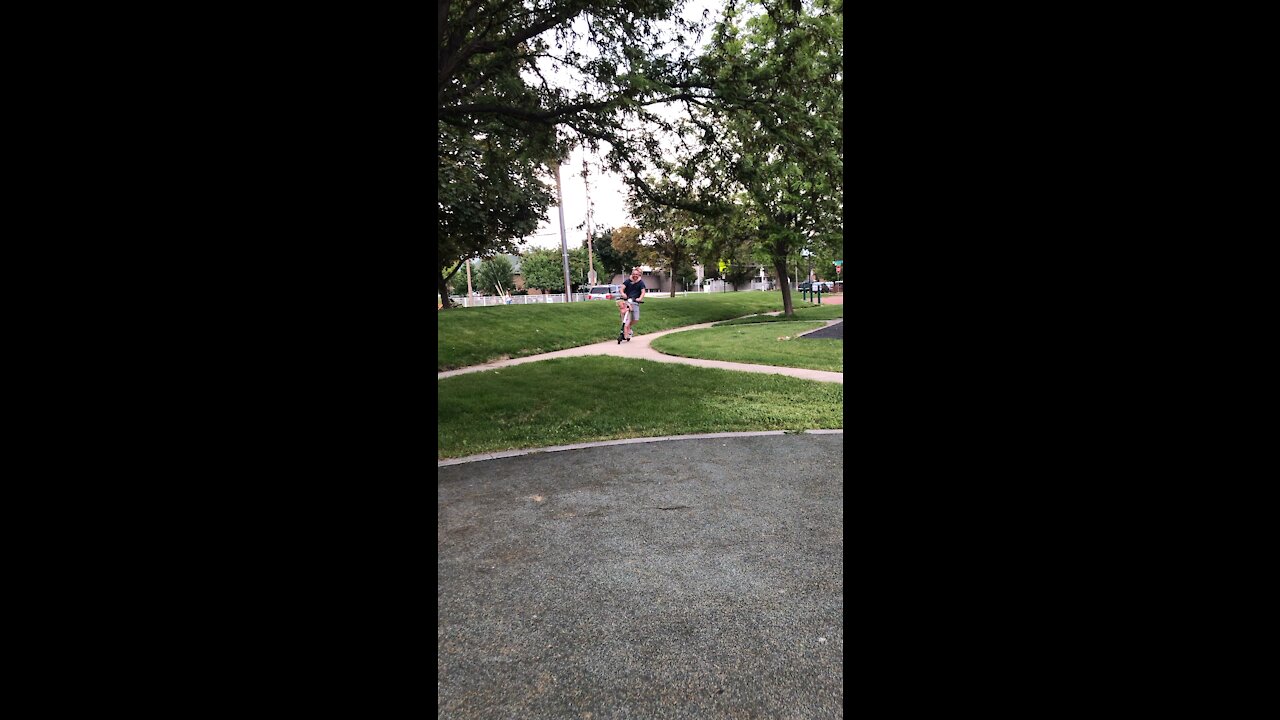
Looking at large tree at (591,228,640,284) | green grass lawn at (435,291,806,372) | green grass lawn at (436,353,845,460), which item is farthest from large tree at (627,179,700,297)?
large tree at (591,228,640,284)

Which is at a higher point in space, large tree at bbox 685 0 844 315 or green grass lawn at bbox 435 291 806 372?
large tree at bbox 685 0 844 315

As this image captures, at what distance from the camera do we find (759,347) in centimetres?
1498

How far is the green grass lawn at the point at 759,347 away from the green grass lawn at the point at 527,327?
258 centimetres

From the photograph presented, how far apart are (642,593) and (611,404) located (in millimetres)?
5483

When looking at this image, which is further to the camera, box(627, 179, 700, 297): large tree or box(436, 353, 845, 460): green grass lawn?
box(627, 179, 700, 297): large tree

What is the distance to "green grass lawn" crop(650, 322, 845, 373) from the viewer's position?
12.5 meters

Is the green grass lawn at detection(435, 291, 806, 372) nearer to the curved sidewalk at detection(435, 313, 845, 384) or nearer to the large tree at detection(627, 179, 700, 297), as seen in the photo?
the curved sidewalk at detection(435, 313, 845, 384)

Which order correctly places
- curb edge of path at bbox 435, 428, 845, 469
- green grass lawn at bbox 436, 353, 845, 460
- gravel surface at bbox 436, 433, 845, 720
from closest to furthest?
gravel surface at bbox 436, 433, 845, 720, curb edge of path at bbox 435, 428, 845, 469, green grass lawn at bbox 436, 353, 845, 460

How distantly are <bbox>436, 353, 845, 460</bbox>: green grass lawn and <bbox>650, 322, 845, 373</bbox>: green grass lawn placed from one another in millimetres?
1884

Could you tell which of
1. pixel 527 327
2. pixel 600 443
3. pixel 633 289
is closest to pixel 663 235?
pixel 527 327

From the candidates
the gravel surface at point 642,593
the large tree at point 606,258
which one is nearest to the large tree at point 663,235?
the gravel surface at point 642,593
